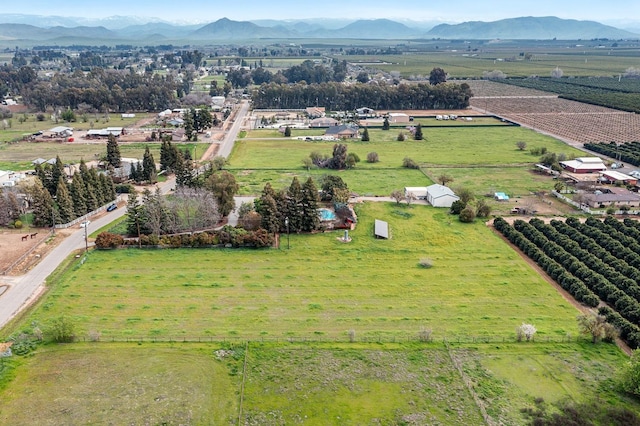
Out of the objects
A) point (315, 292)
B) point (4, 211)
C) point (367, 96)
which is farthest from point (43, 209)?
point (367, 96)

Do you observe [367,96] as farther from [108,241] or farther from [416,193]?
[108,241]

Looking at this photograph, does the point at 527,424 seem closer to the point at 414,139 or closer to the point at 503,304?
the point at 503,304

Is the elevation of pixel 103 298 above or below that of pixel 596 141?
below

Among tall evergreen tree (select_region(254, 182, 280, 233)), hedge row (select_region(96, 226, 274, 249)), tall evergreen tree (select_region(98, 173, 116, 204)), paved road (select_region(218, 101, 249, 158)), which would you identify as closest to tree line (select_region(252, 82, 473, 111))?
paved road (select_region(218, 101, 249, 158))

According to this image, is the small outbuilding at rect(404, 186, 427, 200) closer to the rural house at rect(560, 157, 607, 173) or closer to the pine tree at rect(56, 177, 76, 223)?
the rural house at rect(560, 157, 607, 173)

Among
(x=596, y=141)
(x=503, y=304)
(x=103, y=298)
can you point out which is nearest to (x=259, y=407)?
(x=103, y=298)

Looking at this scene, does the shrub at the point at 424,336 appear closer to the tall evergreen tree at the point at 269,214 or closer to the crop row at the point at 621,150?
the tall evergreen tree at the point at 269,214

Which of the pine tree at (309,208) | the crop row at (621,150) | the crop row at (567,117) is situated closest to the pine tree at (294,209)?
the pine tree at (309,208)
